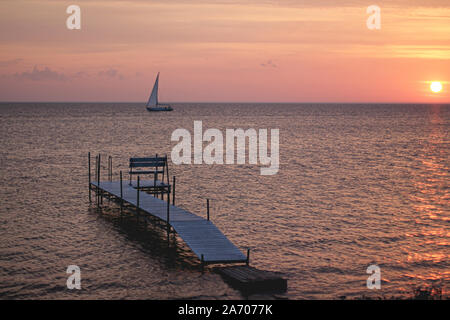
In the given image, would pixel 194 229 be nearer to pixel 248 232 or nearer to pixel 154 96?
pixel 248 232

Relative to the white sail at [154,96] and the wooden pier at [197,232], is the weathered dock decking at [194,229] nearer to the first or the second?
the wooden pier at [197,232]

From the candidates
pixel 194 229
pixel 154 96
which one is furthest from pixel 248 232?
pixel 154 96

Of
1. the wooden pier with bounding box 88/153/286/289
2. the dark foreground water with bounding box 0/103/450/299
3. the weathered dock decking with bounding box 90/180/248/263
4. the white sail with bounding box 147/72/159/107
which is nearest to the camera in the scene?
the wooden pier with bounding box 88/153/286/289

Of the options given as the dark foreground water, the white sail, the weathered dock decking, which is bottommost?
the dark foreground water

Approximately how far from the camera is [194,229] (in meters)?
22.9

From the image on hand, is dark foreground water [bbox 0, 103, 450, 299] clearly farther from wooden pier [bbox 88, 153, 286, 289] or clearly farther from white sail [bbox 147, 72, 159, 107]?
white sail [bbox 147, 72, 159, 107]

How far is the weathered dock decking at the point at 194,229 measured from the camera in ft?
64.8

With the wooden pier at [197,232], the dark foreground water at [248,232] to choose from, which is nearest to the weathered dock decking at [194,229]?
the wooden pier at [197,232]

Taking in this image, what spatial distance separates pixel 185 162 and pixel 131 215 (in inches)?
1069

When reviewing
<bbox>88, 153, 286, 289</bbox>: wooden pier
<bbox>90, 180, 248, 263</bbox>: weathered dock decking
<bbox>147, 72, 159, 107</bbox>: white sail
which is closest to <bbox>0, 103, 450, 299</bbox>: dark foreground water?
<bbox>88, 153, 286, 289</bbox>: wooden pier

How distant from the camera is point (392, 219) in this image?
29.5 m

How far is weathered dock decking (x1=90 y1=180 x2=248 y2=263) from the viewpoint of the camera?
19766mm

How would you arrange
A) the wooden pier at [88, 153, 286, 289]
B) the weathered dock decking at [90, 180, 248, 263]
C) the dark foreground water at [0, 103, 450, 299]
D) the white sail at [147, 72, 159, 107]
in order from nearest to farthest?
the wooden pier at [88, 153, 286, 289], the dark foreground water at [0, 103, 450, 299], the weathered dock decking at [90, 180, 248, 263], the white sail at [147, 72, 159, 107]

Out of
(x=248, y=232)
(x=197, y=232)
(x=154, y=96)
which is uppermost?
(x=154, y=96)
